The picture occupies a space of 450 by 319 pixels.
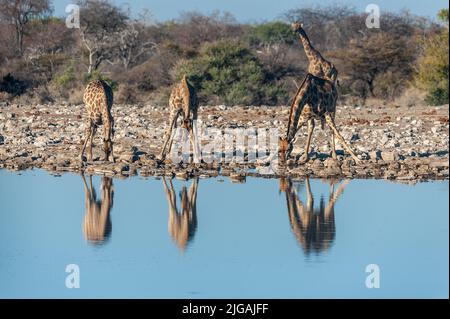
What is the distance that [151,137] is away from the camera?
72.3ft

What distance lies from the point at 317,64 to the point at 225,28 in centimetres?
2767

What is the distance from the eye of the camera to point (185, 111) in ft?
62.7

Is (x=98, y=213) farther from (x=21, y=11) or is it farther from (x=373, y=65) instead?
(x=21, y=11)

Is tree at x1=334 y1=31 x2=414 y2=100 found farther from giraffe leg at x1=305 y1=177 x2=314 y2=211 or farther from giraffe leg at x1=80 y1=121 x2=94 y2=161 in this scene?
giraffe leg at x1=305 y1=177 x2=314 y2=211

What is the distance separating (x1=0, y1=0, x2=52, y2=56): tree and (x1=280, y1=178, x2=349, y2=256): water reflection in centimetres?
2716

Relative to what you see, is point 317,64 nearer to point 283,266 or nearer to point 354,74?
point 283,266

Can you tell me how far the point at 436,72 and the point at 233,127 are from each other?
875 centimetres

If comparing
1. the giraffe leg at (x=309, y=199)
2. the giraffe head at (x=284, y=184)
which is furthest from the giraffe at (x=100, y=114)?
the giraffe leg at (x=309, y=199)

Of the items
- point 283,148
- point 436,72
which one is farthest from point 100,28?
point 283,148

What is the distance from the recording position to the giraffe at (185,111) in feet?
62.7

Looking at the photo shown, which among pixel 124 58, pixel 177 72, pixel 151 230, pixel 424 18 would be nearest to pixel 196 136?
pixel 151 230

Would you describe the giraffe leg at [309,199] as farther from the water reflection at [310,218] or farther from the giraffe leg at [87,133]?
the giraffe leg at [87,133]

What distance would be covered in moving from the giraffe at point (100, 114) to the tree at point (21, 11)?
2379cm

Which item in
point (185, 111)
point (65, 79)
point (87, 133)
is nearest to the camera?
point (185, 111)
